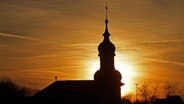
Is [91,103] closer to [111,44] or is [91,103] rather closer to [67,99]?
[67,99]

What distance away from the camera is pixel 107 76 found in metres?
72.2

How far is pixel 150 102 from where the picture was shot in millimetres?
128000

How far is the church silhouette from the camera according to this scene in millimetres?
72562

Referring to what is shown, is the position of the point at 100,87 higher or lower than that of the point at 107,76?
lower

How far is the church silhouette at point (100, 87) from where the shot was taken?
→ 2857 inches

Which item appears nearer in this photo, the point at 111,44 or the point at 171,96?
the point at 111,44

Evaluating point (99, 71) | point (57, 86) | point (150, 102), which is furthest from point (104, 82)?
point (150, 102)

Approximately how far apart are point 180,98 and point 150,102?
1709 centimetres

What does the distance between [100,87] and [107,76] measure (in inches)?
69.3

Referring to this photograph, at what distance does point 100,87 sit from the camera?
7244 cm

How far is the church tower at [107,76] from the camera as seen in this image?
72.2 m

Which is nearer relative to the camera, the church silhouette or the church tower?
the church tower

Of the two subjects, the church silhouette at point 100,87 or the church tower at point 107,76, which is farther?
the church silhouette at point 100,87

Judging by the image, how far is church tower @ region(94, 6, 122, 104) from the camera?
72250 millimetres
